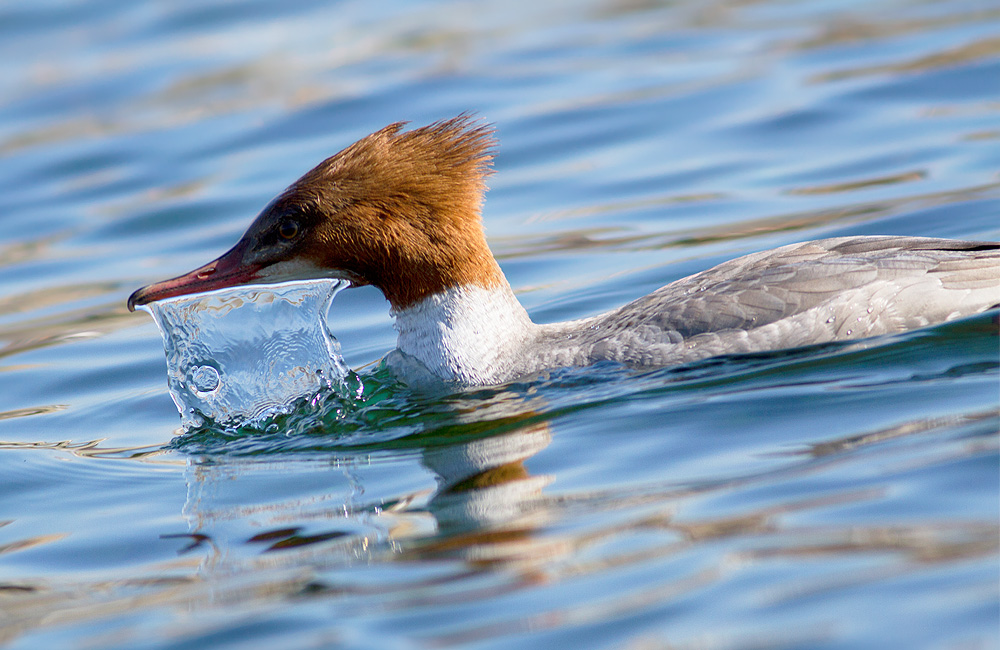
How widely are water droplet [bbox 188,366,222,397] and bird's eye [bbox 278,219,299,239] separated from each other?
95cm

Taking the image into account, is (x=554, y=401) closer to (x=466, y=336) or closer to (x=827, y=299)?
(x=466, y=336)

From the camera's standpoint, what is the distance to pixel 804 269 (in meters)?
5.95

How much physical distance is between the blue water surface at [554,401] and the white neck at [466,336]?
0.20 meters

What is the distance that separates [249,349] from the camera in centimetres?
704

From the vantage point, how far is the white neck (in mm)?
6531

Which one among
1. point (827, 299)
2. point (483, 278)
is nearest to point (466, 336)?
point (483, 278)

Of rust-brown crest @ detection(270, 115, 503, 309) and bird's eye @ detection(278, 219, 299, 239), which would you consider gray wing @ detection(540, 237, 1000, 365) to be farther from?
bird's eye @ detection(278, 219, 299, 239)

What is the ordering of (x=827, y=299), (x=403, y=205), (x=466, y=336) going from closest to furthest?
(x=827, y=299) → (x=403, y=205) → (x=466, y=336)

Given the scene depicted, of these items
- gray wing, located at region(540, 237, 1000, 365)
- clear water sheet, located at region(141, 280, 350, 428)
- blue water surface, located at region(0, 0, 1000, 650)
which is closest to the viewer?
blue water surface, located at region(0, 0, 1000, 650)

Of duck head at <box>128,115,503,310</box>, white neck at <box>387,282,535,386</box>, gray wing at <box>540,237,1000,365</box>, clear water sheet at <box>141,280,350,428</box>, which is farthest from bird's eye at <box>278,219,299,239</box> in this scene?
gray wing at <box>540,237,1000,365</box>

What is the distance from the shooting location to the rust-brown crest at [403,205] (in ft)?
20.6

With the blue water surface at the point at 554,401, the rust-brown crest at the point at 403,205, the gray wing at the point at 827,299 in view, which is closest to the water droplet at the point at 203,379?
the blue water surface at the point at 554,401

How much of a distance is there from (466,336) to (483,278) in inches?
12.3

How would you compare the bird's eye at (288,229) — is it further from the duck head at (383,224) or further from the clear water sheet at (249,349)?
the clear water sheet at (249,349)
